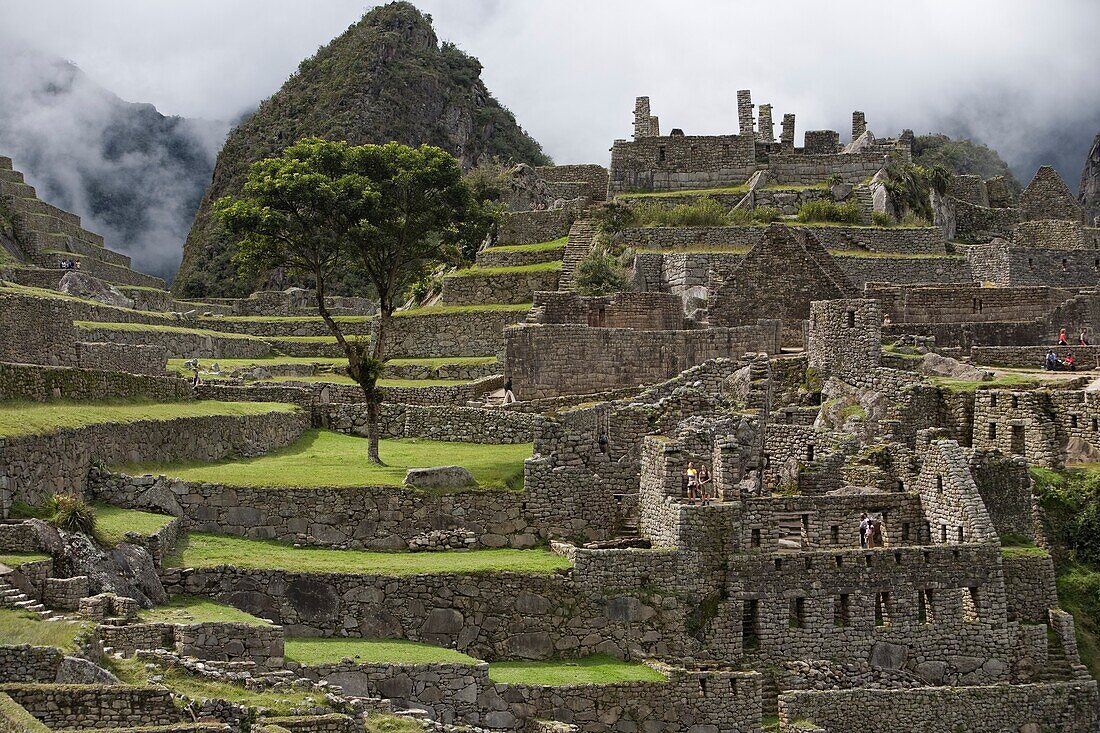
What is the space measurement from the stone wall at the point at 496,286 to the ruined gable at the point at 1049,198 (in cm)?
2203

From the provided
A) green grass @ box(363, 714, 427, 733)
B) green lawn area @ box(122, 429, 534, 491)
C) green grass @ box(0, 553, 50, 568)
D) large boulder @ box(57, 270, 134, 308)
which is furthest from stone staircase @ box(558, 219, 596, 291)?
green grass @ box(0, 553, 50, 568)

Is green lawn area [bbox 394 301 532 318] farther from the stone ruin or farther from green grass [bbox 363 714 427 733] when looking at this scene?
green grass [bbox 363 714 427 733]

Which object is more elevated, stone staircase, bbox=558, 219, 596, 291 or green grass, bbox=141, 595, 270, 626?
stone staircase, bbox=558, 219, 596, 291

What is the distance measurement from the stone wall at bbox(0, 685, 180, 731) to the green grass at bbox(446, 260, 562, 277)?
30.1 metres

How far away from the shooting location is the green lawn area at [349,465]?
90.9 ft

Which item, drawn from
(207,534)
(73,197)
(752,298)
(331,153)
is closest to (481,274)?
(752,298)

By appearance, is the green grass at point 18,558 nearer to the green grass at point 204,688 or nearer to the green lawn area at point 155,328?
the green grass at point 204,688

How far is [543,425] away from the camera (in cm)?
2941

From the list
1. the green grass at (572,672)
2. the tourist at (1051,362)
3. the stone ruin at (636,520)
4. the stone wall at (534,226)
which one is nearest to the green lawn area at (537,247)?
the stone wall at (534,226)

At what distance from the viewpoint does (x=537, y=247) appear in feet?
168

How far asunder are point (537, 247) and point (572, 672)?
2743 centimetres

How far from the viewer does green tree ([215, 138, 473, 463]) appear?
33.1 m

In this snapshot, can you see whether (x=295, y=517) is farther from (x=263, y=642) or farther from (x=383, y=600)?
(x=263, y=642)

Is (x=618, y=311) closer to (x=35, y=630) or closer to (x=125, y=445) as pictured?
(x=125, y=445)
